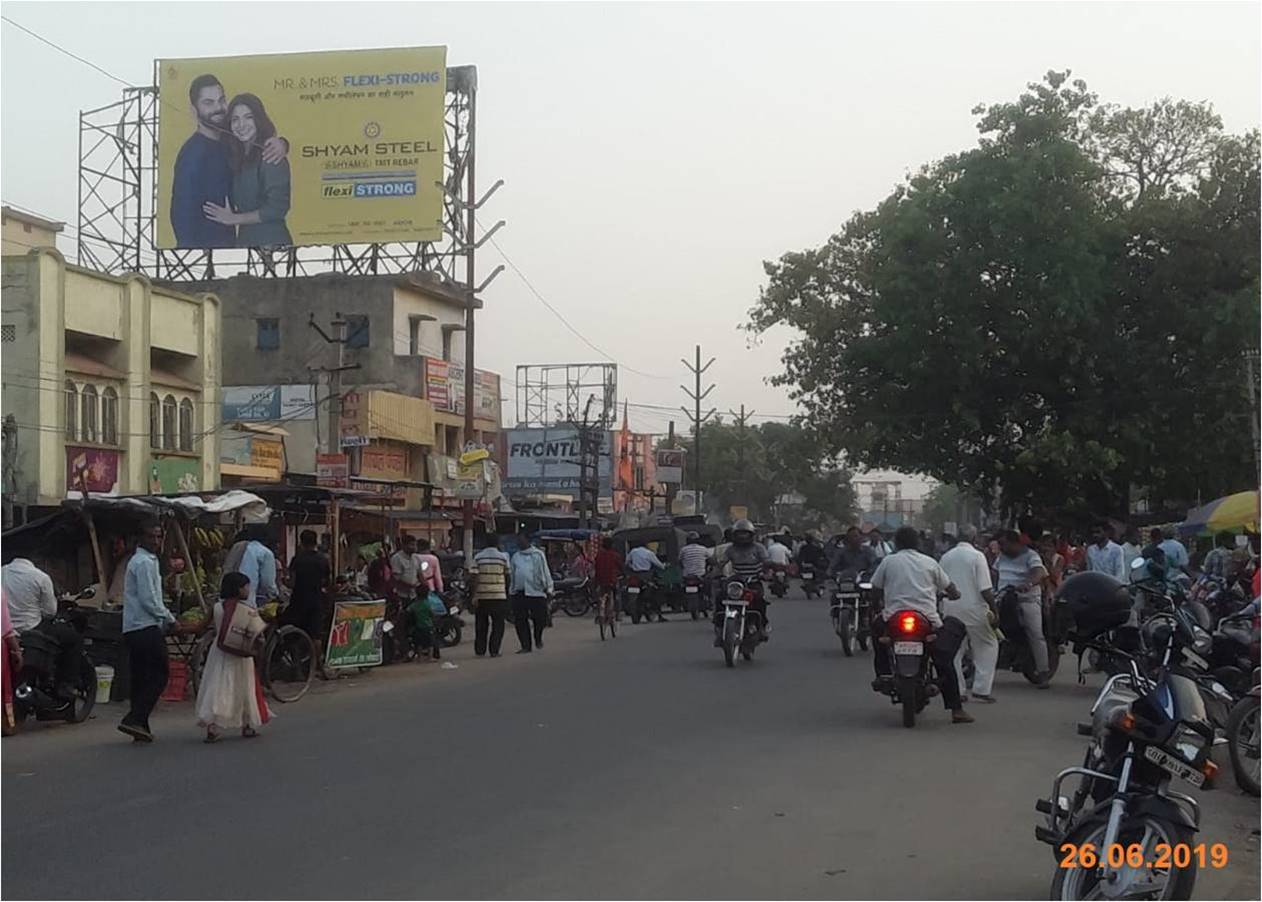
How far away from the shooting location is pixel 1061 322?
3781cm

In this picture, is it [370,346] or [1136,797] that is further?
[370,346]

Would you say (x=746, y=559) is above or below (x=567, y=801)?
above

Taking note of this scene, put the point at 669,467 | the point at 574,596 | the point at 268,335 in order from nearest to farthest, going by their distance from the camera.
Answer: the point at 574,596 → the point at 268,335 → the point at 669,467

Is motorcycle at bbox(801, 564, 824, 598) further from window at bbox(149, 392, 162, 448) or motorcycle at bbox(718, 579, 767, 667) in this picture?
motorcycle at bbox(718, 579, 767, 667)

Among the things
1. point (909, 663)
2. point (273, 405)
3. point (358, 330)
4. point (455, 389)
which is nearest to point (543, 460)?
point (455, 389)

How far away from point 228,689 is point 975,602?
654 centimetres

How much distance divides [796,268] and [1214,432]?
13.9 meters

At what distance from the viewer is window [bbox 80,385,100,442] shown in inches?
1312

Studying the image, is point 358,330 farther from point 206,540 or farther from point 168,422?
point 206,540

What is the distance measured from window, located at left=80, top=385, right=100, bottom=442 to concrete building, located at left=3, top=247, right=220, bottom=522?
0.07ft

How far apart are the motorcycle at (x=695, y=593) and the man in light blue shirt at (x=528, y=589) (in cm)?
454

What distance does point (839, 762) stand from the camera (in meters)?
10.4

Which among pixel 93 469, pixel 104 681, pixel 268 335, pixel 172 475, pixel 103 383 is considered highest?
pixel 268 335

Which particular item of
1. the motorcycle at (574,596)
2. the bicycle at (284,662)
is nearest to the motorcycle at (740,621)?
the bicycle at (284,662)
